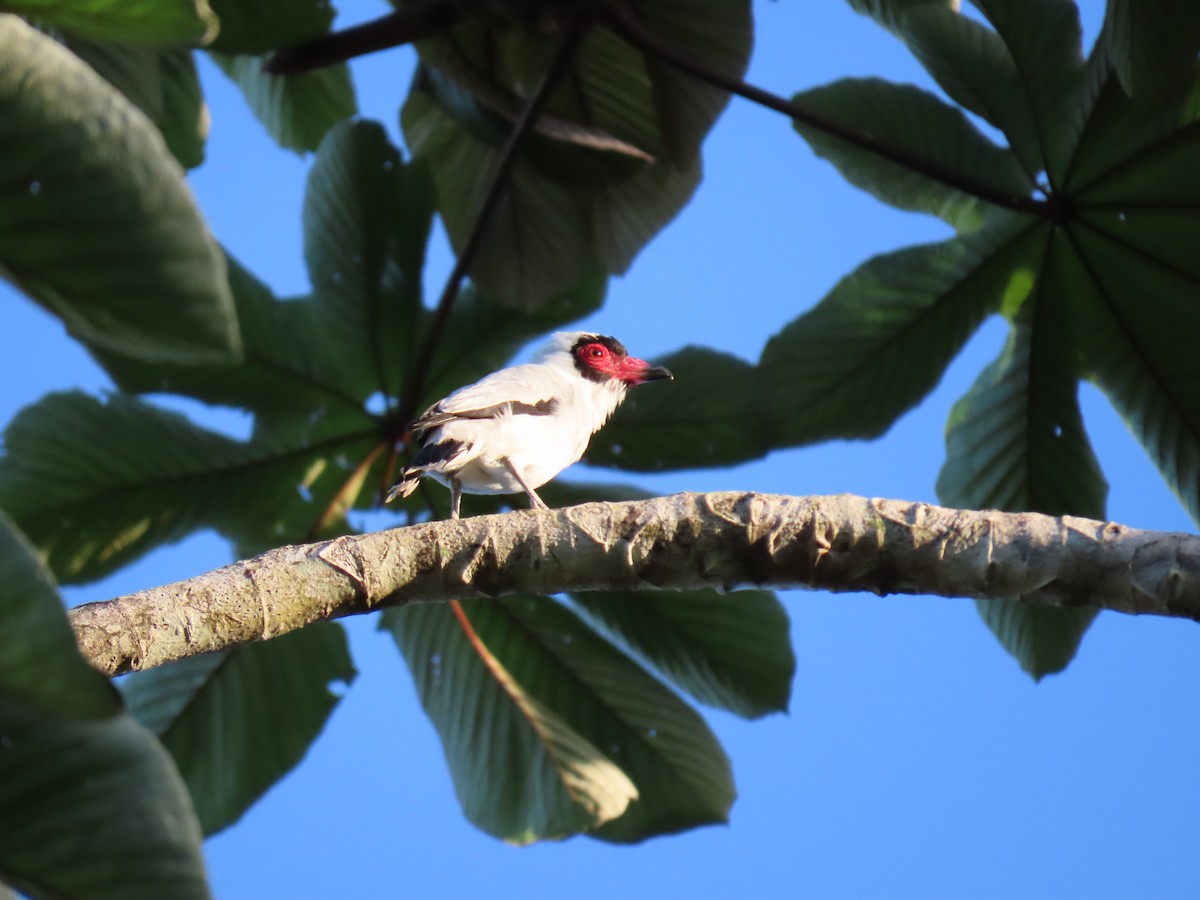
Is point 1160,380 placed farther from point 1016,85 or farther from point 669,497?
point 669,497

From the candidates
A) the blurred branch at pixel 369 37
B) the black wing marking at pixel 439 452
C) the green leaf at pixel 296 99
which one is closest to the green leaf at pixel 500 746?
the black wing marking at pixel 439 452

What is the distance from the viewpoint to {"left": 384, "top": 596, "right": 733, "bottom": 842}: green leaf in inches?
128

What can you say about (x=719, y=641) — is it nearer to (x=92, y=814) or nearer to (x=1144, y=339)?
(x=1144, y=339)

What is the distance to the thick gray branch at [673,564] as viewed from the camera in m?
1.60

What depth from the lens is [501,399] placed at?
9.05ft

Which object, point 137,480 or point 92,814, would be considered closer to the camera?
point 92,814

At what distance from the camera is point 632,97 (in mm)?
3709

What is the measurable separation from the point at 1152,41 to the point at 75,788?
8.45 feet

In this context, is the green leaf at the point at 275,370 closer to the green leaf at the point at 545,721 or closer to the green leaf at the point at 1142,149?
the green leaf at the point at 545,721

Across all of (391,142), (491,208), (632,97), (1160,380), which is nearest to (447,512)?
(491,208)

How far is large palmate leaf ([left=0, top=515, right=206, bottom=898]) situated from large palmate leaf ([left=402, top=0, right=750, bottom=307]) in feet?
8.35

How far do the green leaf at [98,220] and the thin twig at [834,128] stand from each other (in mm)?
2306

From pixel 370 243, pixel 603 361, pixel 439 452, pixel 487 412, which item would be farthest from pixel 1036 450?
pixel 370 243

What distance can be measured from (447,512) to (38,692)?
2.57 metres
